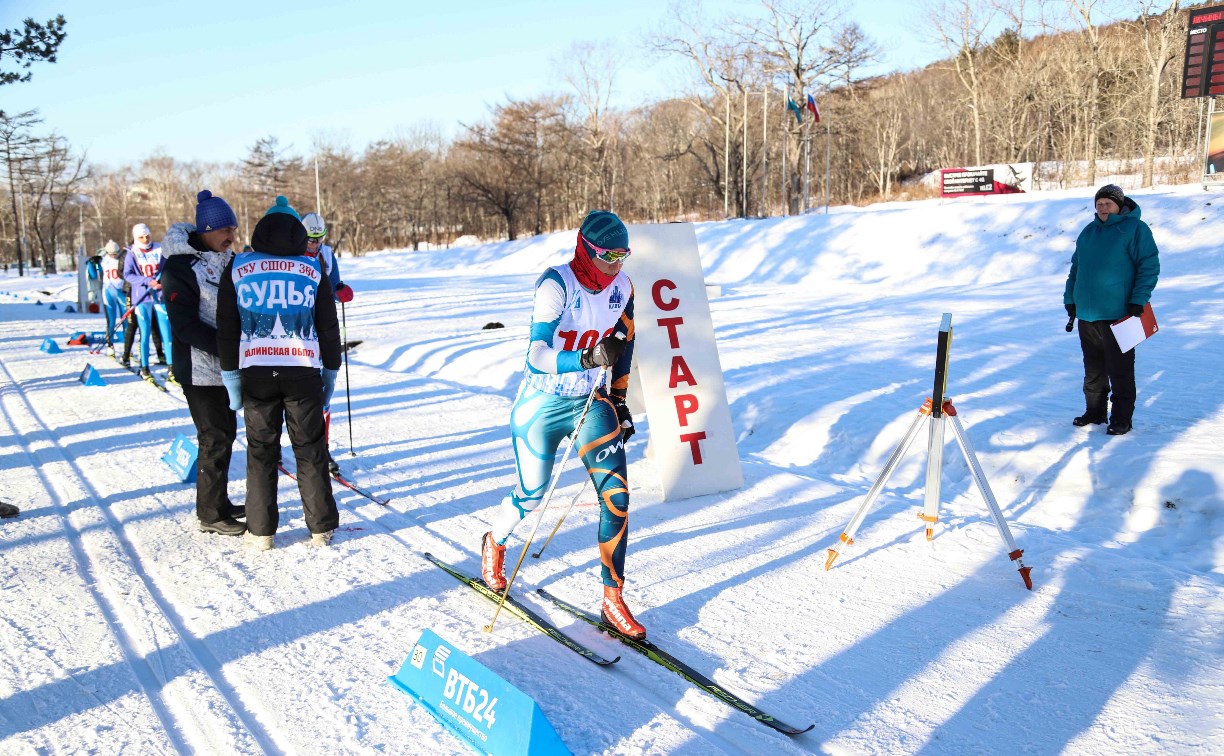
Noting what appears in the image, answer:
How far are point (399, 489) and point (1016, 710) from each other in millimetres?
4711

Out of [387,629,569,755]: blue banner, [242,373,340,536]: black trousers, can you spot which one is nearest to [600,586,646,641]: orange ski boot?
[387,629,569,755]: blue banner

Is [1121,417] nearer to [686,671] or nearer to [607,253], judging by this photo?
[686,671]

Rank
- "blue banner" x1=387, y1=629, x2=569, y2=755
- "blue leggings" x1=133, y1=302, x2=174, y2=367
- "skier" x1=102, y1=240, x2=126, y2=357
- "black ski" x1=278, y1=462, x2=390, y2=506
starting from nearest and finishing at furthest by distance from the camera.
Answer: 1. "blue banner" x1=387, y1=629, x2=569, y2=755
2. "black ski" x1=278, y1=462, x2=390, y2=506
3. "blue leggings" x1=133, y1=302, x2=174, y2=367
4. "skier" x1=102, y1=240, x2=126, y2=357

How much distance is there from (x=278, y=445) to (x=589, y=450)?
2.40 metres

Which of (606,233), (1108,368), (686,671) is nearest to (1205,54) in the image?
(1108,368)

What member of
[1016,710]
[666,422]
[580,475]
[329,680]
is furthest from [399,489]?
[1016,710]

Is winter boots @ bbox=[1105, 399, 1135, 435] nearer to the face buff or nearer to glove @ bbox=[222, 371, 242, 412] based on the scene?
the face buff

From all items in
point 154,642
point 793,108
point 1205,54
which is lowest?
point 154,642

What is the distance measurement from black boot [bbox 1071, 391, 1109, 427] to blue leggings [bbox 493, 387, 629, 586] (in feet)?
16.2

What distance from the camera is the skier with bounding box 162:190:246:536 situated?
533 centimetres

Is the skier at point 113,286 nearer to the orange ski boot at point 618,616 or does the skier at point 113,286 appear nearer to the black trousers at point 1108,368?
the orange ski boot at point 618,616

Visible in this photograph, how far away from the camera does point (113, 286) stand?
44.5ft

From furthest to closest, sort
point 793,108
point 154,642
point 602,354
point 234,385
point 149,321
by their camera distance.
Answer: point 793,108 → point 149,321 → point 234,385 → point 154,642 → point 602,354

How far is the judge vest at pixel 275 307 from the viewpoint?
4.86m
